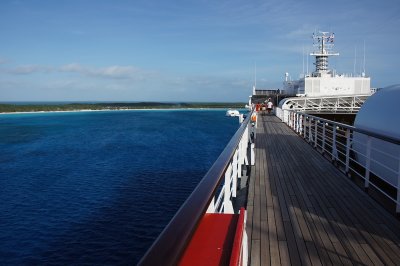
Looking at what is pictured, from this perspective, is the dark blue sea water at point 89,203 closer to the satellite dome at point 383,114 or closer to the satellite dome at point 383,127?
the satellite dome at point 383,127

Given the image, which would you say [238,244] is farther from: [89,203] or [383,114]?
[89,203]

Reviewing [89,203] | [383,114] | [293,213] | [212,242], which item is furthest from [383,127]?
[89,203]

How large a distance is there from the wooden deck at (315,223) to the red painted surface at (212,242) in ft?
4.16

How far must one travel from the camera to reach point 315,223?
3.72m

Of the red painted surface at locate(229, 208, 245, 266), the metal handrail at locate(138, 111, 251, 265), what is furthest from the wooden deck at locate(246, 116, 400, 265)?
the red painted surface at locate(229, 208, 245, 266)

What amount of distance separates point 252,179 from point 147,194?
369 inches

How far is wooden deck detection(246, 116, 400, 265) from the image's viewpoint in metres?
2.93

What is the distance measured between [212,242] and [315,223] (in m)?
2.56

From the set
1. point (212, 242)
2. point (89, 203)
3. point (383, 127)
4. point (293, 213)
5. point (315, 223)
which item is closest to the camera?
point (212, 242)

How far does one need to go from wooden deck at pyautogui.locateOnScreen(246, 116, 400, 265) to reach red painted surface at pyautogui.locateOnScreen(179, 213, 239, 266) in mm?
1267

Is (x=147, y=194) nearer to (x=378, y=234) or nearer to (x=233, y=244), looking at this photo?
(x=378, y=234)

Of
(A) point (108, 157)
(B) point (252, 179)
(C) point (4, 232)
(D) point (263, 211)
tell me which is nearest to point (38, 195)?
(C) point (4, 232)

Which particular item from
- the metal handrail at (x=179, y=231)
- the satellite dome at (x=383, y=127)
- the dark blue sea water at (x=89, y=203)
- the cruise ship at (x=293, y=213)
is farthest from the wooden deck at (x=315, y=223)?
the dark blue sea water at (x=89, y=203)

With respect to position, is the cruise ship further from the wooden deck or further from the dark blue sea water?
the dark blue sea water
